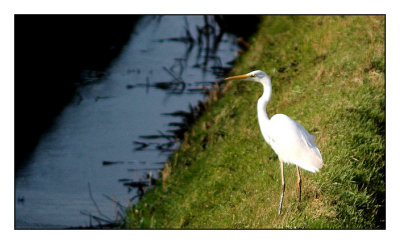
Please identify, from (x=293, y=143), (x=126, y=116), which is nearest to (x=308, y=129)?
(x=293, y=143)

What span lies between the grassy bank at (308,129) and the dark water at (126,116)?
0.94ft

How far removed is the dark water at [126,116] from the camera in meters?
5.64

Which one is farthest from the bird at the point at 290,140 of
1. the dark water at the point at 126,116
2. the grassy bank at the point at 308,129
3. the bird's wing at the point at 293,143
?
the dark water at the point at 126,116

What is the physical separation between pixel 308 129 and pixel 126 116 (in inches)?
104

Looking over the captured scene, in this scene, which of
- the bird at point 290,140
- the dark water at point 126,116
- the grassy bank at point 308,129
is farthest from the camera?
the dark water at point 126,116

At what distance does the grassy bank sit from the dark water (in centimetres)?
29

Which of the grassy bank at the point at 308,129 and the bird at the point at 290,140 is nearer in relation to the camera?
the bird at the point at 290,140

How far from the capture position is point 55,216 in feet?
16.9

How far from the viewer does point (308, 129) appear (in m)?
4.52

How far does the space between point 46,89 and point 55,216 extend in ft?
7.22

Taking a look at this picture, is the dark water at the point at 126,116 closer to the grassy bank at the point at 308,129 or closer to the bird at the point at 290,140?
the grassy bank at the point at 308,129

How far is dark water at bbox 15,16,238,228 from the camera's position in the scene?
5645 mm

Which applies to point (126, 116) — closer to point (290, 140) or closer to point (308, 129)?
point (308, 129)

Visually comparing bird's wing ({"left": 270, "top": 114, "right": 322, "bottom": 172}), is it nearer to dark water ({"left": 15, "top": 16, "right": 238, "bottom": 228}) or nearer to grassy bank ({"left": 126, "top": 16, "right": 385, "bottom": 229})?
grassy bank ({"left": 126, "top": 16, "right": 385, "bottom": 229})
